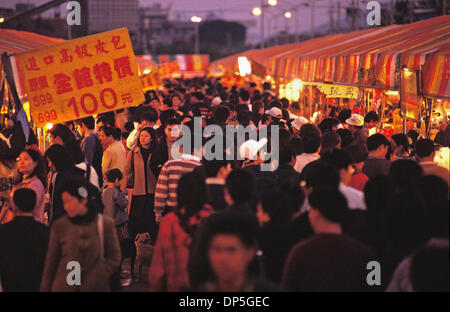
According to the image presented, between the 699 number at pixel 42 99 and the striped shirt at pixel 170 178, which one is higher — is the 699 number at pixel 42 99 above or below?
above

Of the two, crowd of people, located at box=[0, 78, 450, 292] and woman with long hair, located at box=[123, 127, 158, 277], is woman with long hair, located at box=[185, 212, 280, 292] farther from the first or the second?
woman with long hair, located at box=[123, 127, 158, 277]

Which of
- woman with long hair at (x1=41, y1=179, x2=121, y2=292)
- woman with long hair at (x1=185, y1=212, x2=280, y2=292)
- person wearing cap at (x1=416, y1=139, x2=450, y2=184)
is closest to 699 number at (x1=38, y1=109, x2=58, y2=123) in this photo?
woman with long hair at (x1=41, y1=179, x2=121, y2=292)

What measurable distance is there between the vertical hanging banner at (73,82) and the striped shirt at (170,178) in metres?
1.36

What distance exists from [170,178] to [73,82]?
2031 mm

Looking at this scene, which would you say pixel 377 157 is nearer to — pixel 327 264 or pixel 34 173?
pixel 34 173

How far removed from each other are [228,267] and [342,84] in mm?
11619

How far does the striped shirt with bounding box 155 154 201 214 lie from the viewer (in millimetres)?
7443

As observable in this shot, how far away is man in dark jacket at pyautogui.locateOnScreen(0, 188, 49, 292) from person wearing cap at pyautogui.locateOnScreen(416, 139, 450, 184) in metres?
3.81

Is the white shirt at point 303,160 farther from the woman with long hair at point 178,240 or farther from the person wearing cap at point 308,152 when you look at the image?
the woman with long hair at point 178,240

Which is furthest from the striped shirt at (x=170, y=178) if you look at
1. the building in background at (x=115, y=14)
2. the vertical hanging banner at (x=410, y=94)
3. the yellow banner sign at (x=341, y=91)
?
the building in background at (x=115, y=14)

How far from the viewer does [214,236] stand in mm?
3980

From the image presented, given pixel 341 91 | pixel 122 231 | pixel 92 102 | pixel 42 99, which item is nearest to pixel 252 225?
pixel 122 231

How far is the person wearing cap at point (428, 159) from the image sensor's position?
23.2ft
